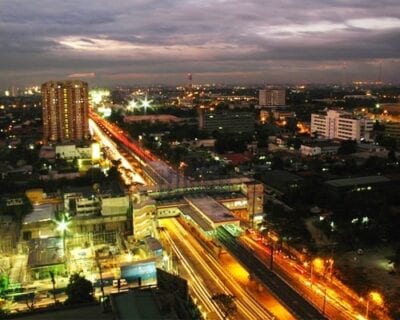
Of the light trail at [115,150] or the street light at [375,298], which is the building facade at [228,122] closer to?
the light trail at [115,150]

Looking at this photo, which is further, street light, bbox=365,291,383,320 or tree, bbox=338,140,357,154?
tree, bbox=338,140,357,154

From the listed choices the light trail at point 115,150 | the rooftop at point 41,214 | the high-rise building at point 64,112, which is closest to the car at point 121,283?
the rooftop at point 41,214

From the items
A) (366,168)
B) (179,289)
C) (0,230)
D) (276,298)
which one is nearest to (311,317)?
(276,298)

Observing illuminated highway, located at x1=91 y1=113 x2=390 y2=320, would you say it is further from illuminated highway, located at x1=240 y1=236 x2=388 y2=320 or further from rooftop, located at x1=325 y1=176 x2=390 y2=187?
rooftop, located at x1=325 y1=176 x2=390 y2=187

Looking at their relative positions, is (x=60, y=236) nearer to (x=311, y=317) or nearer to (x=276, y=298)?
(x=276, y=298)

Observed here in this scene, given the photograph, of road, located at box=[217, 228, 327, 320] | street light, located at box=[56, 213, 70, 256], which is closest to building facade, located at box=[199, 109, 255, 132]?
street light, located at box=[56, 213, 70, 256]

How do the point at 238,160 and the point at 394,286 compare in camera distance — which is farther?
the point at 238,160
